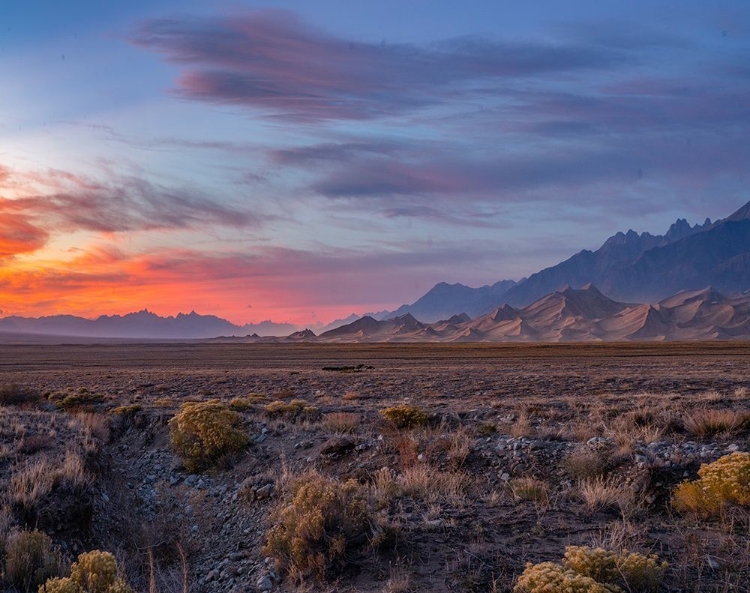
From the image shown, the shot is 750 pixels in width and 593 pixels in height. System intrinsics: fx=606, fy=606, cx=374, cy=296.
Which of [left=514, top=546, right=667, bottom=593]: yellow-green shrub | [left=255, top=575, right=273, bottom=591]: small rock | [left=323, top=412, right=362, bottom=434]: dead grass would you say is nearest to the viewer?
[left=514, top=546, right=667, bottom=593]: yellow-green shrub

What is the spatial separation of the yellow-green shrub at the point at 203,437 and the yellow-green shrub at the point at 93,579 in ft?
21.9

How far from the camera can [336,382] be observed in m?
38.8

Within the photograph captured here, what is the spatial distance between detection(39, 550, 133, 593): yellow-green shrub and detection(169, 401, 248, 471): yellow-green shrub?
6661 millimetres

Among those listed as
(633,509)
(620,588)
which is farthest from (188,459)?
(620,588)

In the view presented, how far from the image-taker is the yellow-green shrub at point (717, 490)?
26.9 ft

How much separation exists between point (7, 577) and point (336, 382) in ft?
105

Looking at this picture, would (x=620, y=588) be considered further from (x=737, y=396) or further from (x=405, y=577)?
(x=737, y=396)

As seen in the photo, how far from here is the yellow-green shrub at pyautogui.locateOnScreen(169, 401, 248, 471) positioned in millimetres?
13250

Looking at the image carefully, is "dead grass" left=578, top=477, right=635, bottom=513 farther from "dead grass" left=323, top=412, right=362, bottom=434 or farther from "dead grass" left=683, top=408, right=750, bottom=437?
"dead grass" left=323, top=412, right=362, bottom=434

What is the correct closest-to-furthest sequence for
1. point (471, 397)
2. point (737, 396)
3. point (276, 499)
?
point (276, 499)
point (737, 396)
point (471, 397)

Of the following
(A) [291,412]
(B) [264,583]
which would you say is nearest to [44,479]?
(B) [264,583]

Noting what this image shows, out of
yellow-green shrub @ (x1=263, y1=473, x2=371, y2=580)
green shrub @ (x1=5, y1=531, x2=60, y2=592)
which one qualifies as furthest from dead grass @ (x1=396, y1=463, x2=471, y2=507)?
green shrub @ (x1=5, y1=531, x2=60, y2=592)

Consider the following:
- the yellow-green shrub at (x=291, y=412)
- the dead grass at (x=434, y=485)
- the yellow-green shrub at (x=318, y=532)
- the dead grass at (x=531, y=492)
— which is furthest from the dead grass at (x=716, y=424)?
the yellow-green shrub at (x=291, y=412)

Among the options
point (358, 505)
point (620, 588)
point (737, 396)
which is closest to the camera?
point (620, 588)
